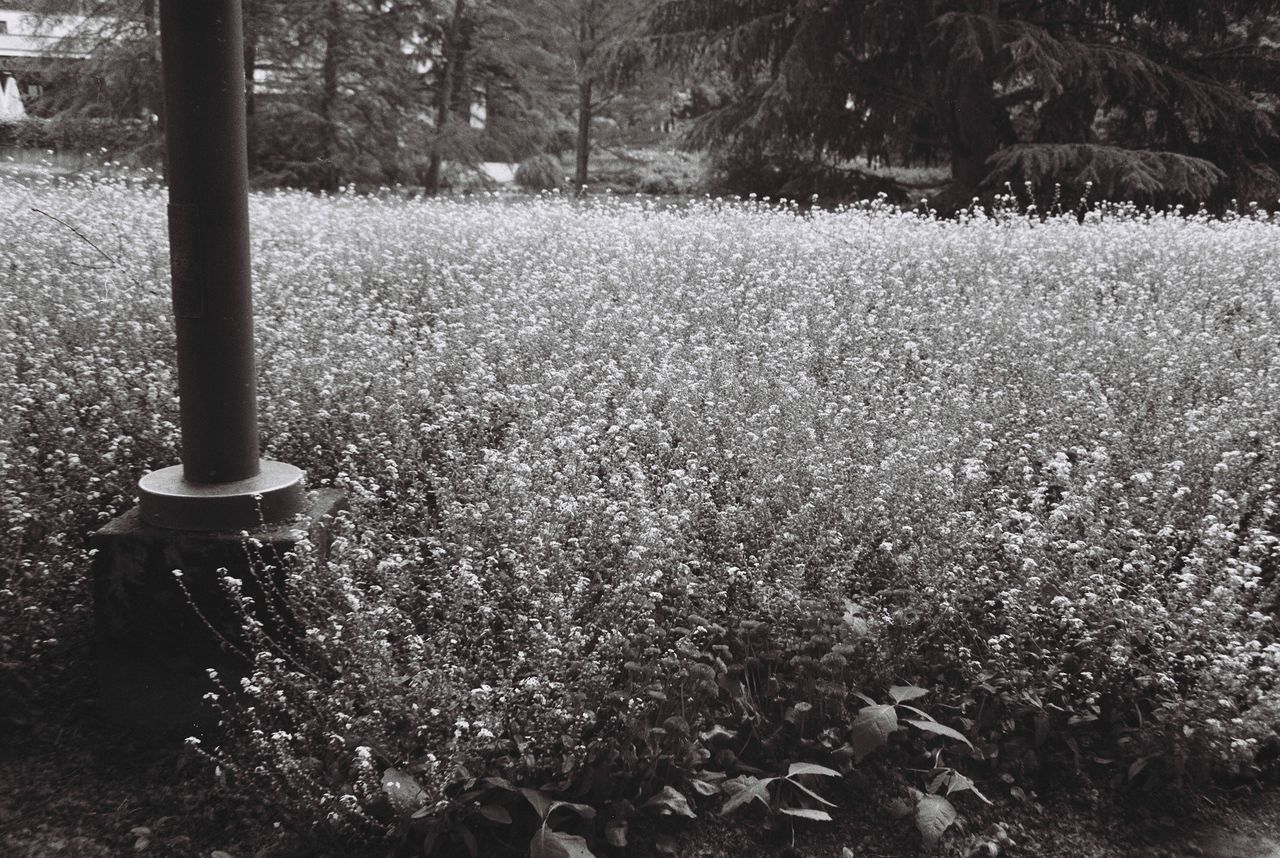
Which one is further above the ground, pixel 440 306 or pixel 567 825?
pixel 440 306

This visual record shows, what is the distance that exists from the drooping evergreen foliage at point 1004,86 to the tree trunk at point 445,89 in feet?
17.5

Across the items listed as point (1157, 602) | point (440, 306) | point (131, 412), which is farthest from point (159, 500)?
point (440, 306)

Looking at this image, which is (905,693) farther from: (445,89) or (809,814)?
(445,89)

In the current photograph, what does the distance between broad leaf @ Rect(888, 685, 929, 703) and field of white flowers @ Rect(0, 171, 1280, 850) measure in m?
0.09

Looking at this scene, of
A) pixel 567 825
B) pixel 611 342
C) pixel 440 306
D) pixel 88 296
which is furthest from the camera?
pixel 440 306

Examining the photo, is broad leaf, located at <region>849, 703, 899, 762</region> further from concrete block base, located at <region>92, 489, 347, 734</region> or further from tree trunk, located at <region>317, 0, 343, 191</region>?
tree trunk, located at <region>317, 0, 343, 191</region>

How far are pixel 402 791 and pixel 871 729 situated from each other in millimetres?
1344

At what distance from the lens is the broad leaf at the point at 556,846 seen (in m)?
2.55

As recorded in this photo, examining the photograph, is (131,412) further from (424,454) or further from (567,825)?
(567,825)

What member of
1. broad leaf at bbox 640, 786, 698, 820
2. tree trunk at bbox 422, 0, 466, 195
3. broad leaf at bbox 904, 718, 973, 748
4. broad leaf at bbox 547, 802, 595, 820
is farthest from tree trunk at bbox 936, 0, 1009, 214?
broad leaf at bbox 547, 802, 595, 820

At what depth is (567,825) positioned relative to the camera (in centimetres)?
280

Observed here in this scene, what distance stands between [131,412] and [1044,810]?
384 cm

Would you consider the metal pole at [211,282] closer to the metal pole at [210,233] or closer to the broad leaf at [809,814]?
the metal pole at [210,233]

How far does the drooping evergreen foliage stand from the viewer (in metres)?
13.1
